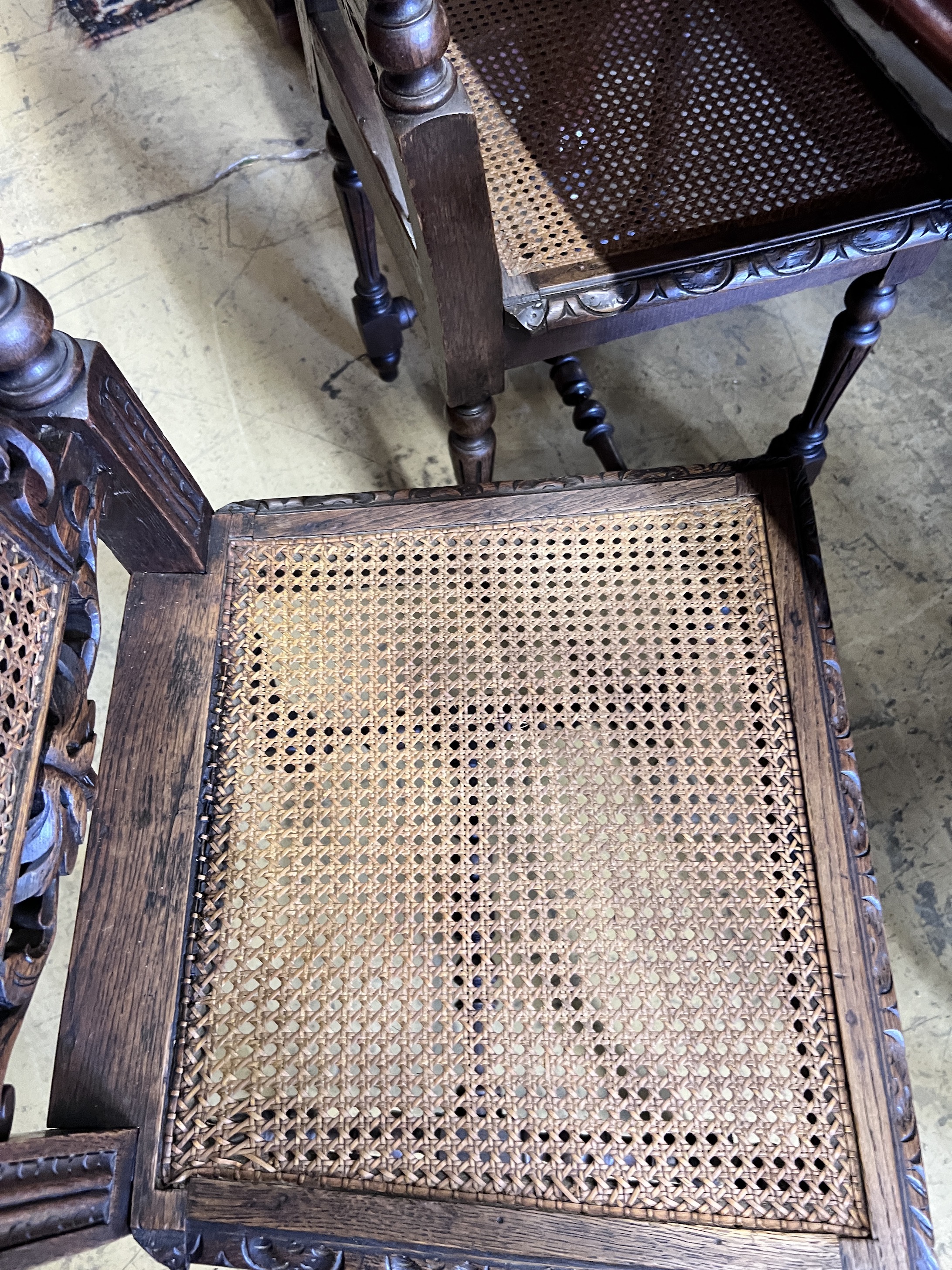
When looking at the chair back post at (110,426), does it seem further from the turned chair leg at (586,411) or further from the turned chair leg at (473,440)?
the turned chair leg at (586,411)

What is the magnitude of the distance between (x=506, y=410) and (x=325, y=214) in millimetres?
550

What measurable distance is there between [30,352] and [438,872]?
462 millimetres

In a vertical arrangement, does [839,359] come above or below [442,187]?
above

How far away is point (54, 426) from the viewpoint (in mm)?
631

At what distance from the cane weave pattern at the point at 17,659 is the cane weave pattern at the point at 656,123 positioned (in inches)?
20.8

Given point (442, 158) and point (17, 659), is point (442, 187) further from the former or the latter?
point (17, 659)

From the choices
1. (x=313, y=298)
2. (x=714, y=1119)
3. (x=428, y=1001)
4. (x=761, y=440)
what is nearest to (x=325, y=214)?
(x=313, y=298)

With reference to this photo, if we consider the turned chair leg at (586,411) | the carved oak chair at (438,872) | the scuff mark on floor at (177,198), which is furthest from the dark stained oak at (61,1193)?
the scuff mark on floor at (177,198)

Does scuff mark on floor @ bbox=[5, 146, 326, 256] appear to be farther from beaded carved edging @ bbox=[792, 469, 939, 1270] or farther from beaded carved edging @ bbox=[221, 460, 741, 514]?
beaded carved edging @ bbox=[792, 469, 939, 1270]

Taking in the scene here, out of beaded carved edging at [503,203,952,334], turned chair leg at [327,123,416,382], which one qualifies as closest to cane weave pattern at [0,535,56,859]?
beaded carved edging at [503,203,952,334]

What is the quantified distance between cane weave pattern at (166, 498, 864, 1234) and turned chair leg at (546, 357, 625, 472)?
20.0 inches

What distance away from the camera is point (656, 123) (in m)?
0.95

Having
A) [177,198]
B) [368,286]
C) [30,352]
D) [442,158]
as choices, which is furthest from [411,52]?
[177,198]

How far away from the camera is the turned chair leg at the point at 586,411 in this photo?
1.33 m
